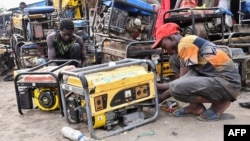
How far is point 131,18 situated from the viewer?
5.71 metres

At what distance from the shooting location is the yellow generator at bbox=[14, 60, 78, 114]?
4234 millimetres

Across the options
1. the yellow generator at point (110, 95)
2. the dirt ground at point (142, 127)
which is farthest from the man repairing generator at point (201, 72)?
the yellow generator at point (110, 95)

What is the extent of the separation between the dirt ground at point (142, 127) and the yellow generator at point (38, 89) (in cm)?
14

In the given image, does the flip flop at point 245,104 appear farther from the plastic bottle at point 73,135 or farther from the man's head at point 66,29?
the man's head at point 66,29

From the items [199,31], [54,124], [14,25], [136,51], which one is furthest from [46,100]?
[14,25]

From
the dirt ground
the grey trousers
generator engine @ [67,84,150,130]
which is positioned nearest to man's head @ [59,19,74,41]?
the dirt ground

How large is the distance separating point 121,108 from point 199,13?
288cm

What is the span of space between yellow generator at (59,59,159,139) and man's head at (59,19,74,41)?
140 cm

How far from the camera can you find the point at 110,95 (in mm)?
3471

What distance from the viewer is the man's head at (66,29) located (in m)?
5.13

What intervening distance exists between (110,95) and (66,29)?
206cm

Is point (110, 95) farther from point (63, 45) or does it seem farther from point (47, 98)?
point (63, 45)

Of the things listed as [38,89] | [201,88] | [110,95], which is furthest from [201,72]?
[38,89]

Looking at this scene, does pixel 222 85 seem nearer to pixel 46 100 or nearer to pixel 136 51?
pixel 136 51
